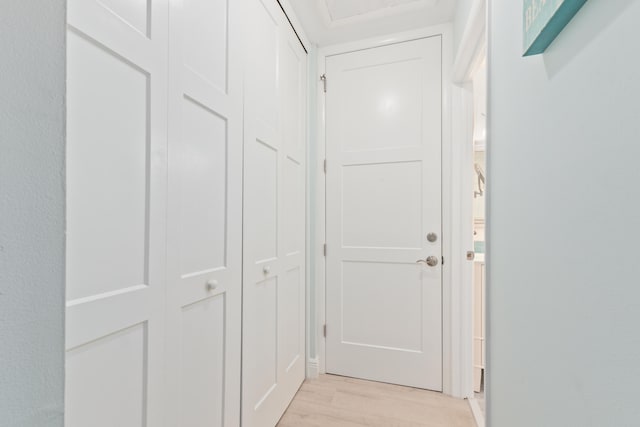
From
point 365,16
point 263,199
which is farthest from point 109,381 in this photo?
point 365,16

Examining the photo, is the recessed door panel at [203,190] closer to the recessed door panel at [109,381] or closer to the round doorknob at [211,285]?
the round doorknob at [211,285]

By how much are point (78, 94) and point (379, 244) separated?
1.82 m

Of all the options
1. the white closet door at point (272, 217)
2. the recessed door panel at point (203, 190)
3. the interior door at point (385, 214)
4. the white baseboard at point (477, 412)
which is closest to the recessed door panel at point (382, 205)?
the interior door at point (385, 214)

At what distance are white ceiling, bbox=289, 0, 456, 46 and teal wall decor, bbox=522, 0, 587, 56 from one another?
1381 millimetres

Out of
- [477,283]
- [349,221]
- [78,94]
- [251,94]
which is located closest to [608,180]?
[78,94]

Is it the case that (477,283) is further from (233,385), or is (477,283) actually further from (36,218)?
(36,218)

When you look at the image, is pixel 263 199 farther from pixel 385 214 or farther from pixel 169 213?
pixel 385 214

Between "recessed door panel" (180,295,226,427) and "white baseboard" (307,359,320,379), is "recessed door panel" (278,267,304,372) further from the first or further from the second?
"recessed door panel" (180,295,226,427)

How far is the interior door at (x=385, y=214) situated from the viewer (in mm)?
2016

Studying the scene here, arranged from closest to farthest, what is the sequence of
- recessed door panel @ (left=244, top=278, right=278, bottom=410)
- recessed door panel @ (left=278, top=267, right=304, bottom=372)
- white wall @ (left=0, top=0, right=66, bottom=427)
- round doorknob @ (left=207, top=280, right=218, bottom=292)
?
white wall @ (left=0, top=0, right=66, bottom=427) → round doorknob @ (left=207, top=280, right=218, bottom=292) → recessed door panel @ (left=244, top=278, right=278, bottom=410) → recessed door panel @ (left=278, top=267, right=304, bottom=372)

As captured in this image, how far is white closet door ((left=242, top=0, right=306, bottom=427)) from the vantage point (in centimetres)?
140

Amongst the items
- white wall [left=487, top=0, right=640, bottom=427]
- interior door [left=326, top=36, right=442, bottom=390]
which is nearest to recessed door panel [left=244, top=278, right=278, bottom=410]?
interior door [left=326, top=36, right=442, bottom=390]

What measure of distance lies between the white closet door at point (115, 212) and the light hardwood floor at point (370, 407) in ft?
3.68

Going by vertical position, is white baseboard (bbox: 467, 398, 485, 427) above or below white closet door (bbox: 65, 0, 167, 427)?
below
